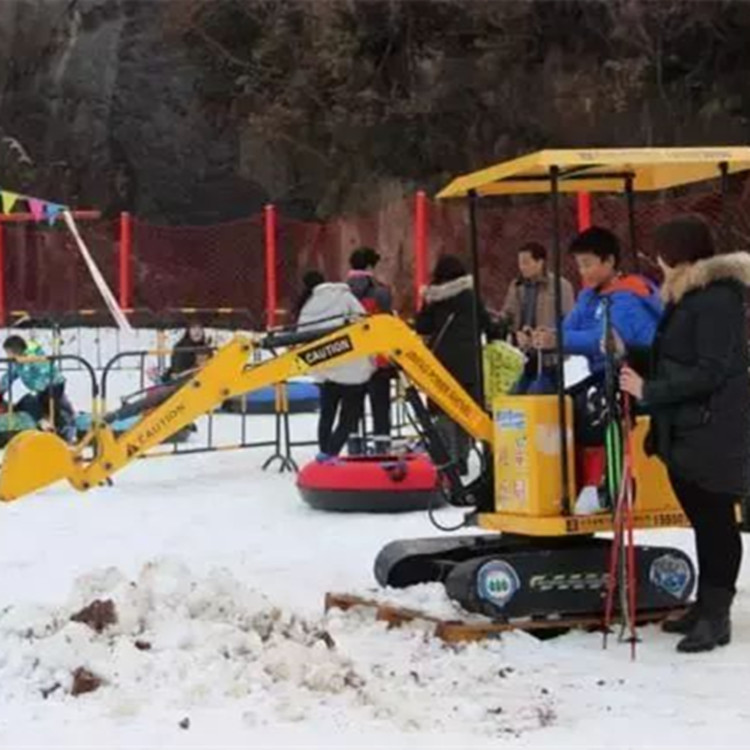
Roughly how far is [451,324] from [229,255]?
1714 centimetres

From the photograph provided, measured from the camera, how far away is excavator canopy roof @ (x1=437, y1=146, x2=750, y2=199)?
22.3 feet

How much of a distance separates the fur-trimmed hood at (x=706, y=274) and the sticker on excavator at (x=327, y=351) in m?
1.75

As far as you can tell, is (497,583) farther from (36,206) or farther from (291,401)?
(36,206)

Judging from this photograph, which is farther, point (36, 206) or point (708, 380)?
point (36, 206)

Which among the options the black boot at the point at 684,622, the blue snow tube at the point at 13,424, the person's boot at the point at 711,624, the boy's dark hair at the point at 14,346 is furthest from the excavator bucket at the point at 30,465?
the boy's dark hair at the point at 14,346

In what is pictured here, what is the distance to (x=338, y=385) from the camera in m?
11.9

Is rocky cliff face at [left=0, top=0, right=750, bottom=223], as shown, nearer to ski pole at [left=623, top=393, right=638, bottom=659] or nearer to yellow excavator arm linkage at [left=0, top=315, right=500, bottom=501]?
yellow excavator arm linkage at [left=0, top=315, right=500, bottom=501]

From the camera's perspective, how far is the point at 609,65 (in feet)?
88.0

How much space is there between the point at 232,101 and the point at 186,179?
1925 millimetres

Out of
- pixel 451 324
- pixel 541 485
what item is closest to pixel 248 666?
pixel 541 485

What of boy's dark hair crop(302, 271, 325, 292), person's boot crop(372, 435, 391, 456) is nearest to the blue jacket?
person's boot crop(372, 435, 391, 456)

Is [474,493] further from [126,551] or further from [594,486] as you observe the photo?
[126,551]

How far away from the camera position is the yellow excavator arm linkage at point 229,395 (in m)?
7.41

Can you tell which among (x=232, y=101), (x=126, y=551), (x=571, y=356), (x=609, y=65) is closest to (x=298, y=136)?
(x=232, y=101)
